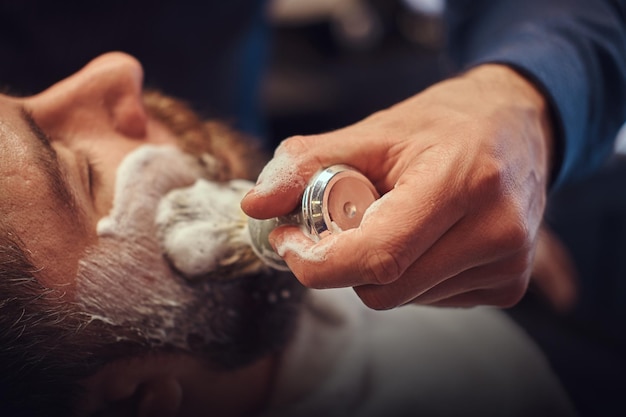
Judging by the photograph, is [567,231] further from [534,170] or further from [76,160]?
[76,160]

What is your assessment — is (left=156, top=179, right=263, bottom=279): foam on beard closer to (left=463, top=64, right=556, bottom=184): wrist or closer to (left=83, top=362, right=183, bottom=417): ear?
(left=83, top=362, right=183, bottom=417): ear

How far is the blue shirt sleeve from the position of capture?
2.65 feet

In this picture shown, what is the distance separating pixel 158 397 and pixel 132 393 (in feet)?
0.10

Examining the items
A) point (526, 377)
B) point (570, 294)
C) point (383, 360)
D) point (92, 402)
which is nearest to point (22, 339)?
point (92, 402)

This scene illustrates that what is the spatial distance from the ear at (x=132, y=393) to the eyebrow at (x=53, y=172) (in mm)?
180

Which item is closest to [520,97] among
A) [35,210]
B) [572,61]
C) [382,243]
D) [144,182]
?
[572,61]

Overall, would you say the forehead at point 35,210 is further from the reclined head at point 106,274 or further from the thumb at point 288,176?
the thumb at point 288,176

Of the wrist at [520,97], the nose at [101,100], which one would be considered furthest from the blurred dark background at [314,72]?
the wrist at [520,97]

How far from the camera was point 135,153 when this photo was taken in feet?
2.46

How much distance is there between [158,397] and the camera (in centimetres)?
75

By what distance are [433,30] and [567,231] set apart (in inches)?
44.0

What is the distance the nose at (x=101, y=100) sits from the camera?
74 cm

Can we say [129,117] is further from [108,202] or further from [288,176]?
[288,176]

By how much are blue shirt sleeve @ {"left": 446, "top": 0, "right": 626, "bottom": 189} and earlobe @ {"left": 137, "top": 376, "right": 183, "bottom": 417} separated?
1.87 feet
